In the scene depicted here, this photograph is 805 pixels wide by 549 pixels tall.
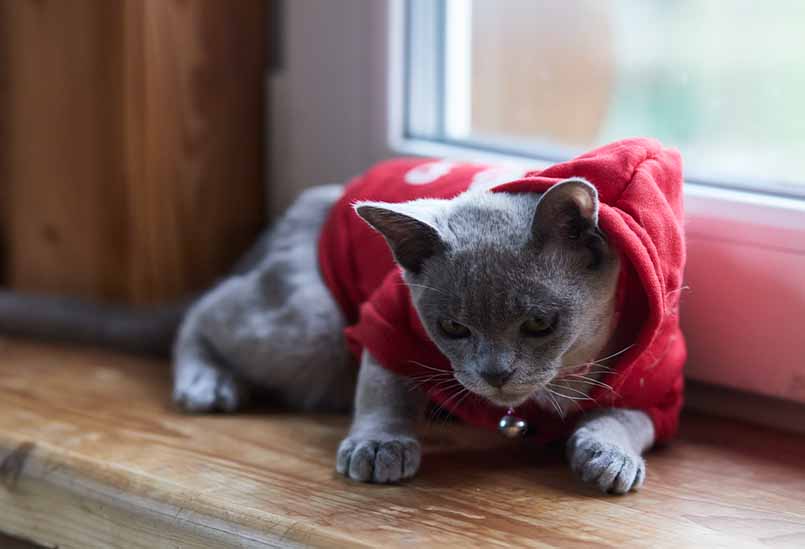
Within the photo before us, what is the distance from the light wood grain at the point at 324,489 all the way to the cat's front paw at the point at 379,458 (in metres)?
0.01

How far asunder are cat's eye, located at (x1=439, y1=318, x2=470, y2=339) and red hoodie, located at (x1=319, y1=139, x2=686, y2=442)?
8cm

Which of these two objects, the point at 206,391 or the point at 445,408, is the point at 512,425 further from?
the point at 206,391

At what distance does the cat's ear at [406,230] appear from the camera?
110cm

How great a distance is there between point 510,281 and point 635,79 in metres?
0.50

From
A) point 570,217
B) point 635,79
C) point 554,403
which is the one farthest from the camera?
point 635,79

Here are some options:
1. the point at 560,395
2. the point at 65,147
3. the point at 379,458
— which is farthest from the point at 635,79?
the point at 65,147

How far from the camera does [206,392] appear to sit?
141 cm

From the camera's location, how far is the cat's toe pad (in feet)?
4.59

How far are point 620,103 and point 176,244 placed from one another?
2.26 feet

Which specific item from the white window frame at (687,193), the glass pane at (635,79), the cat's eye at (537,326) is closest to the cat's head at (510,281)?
the cat's eye at (537,326)

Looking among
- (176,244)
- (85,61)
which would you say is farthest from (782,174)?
(85,61)

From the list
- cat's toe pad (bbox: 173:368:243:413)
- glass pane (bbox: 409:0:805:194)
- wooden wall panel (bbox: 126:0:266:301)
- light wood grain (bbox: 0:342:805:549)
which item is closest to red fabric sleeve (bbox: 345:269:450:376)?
light wood grain (bbox: 0:342:805:549)

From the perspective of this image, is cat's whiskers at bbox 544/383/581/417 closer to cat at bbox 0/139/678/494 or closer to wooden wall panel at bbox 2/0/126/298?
cat at bbox 0/139/678/494

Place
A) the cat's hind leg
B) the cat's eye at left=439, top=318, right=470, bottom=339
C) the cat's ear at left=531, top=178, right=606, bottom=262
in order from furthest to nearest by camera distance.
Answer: the cat's hind leg
the cat's eye at left=439, top=318, right=470, bottom=339
the cat's ear at left=531, top=178, right=606, bottom=262
